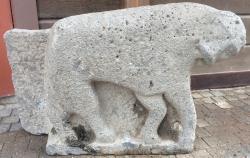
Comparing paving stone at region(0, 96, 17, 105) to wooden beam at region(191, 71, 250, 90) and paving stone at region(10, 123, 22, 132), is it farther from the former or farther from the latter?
wooden beam at region(191, 71, 250, 90)

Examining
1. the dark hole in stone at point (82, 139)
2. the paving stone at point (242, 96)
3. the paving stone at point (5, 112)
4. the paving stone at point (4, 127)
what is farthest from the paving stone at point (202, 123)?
the paving stone at point (5, 112)

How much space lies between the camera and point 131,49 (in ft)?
8.02

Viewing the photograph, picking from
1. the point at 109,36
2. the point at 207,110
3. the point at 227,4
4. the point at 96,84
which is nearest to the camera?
the point at 109,36

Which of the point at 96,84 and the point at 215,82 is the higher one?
the point at 96,84

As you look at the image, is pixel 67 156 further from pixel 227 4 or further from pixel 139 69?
pixel 227 4

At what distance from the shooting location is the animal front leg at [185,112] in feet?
8.32

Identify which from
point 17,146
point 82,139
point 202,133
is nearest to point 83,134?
point 82,139

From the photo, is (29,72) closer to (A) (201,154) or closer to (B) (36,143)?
(B) (36,143)

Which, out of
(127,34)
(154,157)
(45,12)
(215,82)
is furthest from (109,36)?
(215,82)

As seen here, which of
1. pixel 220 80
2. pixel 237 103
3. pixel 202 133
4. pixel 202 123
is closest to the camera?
pixel 202 133

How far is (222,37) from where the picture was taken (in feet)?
7.95

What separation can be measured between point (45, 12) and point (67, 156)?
5.35 feet

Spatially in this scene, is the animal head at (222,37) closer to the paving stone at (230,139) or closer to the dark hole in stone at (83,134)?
the paving stone at (230,139)

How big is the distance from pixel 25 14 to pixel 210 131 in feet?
6.82
